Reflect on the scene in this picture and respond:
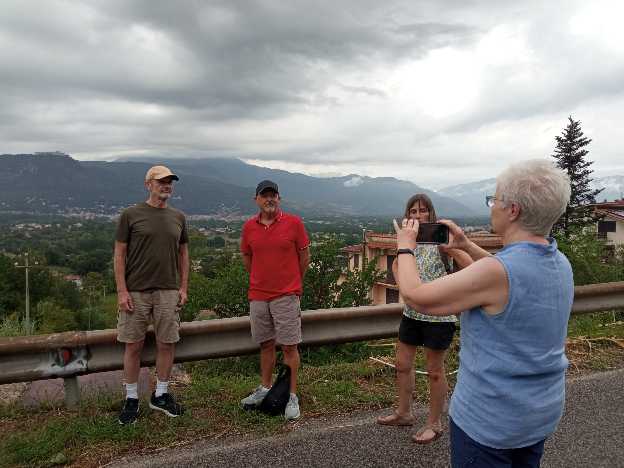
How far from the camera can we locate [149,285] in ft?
11.0

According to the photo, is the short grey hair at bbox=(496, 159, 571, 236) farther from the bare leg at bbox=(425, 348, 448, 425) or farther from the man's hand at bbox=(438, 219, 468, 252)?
the bare leg at bbox=(425, 348, 448, 425)

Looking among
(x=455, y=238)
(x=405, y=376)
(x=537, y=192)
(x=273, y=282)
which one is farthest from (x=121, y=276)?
(x=537, y=192)

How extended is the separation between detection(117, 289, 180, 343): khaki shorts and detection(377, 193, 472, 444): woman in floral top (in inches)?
64.0

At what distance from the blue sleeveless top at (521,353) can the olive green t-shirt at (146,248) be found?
243cm

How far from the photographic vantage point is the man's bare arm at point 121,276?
329 centimetres

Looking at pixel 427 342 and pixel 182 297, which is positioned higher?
pixel 182 297

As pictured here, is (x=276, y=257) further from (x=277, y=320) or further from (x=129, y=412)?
(x=129, y=412)

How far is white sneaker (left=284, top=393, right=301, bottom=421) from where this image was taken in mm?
3207

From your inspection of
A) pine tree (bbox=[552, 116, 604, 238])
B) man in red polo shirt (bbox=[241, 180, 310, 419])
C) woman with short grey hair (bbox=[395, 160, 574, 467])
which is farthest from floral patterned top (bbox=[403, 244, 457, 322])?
pine tree (bbox=[552, 116, 604, 238])

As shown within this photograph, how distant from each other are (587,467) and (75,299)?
5681cm

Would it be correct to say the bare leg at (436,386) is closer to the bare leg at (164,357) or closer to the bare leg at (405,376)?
the bare leg at (405,376)

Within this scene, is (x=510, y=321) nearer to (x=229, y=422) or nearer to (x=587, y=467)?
(x=587, y=467)

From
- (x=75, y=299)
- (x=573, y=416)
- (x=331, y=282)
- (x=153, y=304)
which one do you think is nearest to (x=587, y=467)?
(x=573, y=416)

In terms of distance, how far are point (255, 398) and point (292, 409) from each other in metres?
0.32
